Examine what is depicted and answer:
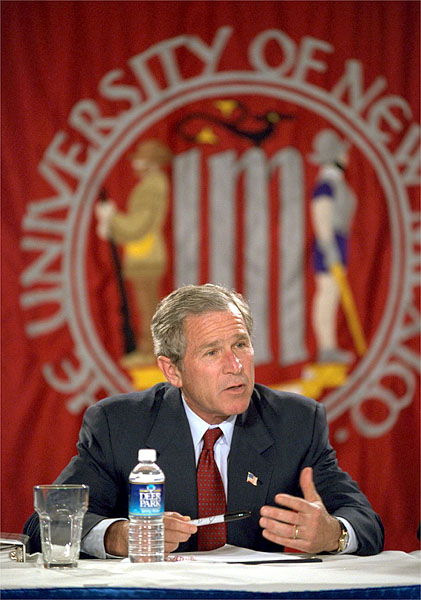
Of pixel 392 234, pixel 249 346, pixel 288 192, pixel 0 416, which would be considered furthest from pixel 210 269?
pixel 249 346

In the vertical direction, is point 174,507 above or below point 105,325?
below

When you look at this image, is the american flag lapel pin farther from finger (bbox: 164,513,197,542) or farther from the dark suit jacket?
finger (bbox: 164,513,197,542)

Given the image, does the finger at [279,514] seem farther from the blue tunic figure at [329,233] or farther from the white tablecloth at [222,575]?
the blue tunic figure at [329,233]

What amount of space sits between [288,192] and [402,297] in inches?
29.3

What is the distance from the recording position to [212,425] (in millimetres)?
2307

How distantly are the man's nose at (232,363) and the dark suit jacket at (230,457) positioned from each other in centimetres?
17

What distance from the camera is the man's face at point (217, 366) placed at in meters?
2.19

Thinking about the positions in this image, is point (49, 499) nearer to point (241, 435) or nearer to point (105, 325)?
point (241, 435)

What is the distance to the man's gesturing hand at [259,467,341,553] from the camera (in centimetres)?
173

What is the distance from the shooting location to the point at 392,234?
13.5 feet

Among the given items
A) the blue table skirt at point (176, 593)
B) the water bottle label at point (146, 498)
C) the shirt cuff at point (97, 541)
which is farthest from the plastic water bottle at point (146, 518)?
the blue table skirt at point (176, 593)

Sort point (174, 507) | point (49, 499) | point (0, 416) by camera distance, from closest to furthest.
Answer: point (49, 499)
point (174, 507)
point (0, 416)

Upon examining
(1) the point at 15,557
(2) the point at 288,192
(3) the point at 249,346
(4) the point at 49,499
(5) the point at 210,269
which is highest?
(2) the point at 288,192

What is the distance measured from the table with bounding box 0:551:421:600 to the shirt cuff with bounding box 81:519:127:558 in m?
0.22
